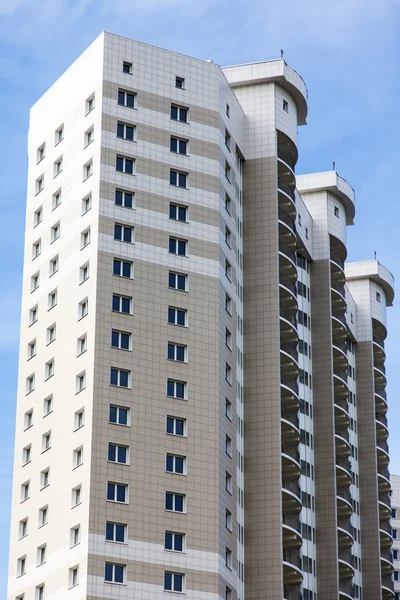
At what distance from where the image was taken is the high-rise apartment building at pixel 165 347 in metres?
80.6

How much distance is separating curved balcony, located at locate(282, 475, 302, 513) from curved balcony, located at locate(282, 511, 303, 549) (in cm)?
61

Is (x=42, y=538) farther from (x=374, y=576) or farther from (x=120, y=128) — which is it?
(x=374, y=576)

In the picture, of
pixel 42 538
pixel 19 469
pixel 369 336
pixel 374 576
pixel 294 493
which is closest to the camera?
pixel 42 538

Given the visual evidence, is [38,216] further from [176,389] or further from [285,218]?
[285,218]

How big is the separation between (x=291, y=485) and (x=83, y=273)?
82.5 feet

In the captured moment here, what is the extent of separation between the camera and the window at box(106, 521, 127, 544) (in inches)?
3088

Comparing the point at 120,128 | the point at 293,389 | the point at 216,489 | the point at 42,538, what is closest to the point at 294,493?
the point at 293,389

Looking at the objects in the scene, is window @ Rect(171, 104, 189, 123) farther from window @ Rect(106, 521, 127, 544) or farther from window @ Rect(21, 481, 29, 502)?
window @ Rect(106, 521, 127, 544)

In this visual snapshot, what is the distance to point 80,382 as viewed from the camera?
83.6 metres

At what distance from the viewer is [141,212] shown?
286ft

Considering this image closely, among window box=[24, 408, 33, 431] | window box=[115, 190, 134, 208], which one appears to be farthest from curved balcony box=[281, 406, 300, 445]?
window box=[115, 190, 134, 208]

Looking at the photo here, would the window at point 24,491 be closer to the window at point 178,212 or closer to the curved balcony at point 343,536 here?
the window at point 178,212

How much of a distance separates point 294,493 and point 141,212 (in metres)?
25.5

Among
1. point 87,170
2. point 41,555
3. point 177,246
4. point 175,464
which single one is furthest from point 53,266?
point 41,555
